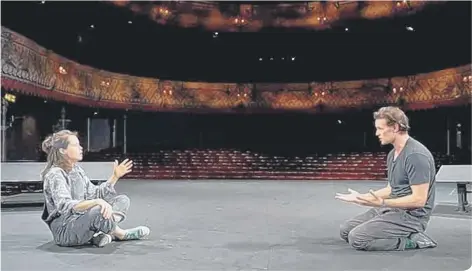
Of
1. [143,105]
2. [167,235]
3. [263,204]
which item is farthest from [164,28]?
[167,235]

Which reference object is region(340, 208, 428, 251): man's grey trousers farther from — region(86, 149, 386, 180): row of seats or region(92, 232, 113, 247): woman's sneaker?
region(86, 149, 386, 180): row of seats

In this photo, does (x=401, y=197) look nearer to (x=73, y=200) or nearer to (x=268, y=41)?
(x=73, y=200)

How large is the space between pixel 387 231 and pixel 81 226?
264cm

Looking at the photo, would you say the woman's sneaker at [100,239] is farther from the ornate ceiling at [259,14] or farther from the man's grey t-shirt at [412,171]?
the ornate ceiling at [259,14]

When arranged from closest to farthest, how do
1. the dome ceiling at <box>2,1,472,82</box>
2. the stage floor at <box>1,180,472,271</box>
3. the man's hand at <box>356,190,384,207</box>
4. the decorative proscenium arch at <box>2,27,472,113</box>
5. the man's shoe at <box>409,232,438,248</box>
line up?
the stage floor at <box>1,180,472,271</box>
the man's hand at <box>356,190,384,207</box>
the man's shoe at <box>409,232,438,248</box>
the decorative proscenium arch at <box>2,27,472,113</box>
the dome ceiling at <box>2,1,472,82</box>

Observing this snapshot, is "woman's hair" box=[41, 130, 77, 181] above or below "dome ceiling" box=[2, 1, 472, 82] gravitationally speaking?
below

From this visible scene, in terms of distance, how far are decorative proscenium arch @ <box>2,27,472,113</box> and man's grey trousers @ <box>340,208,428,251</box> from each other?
38.7 feet

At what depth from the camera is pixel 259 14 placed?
919 inches

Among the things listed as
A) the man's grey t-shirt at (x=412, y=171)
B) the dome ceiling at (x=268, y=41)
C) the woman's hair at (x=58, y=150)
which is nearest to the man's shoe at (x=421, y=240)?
the man's grey t-shirt at (x=412, y=171)

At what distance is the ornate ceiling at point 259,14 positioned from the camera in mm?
21734

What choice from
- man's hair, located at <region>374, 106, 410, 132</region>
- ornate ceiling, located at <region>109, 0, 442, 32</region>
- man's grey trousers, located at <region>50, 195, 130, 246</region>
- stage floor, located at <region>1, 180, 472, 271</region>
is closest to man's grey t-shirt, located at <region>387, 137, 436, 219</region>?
man's hair, located at <region>374, 106, 410, 132</region>

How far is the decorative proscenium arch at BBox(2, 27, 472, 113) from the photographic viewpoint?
54.5 ft

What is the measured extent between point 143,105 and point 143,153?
2.67 meters

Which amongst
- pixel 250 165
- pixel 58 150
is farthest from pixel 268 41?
pixel 58 150
